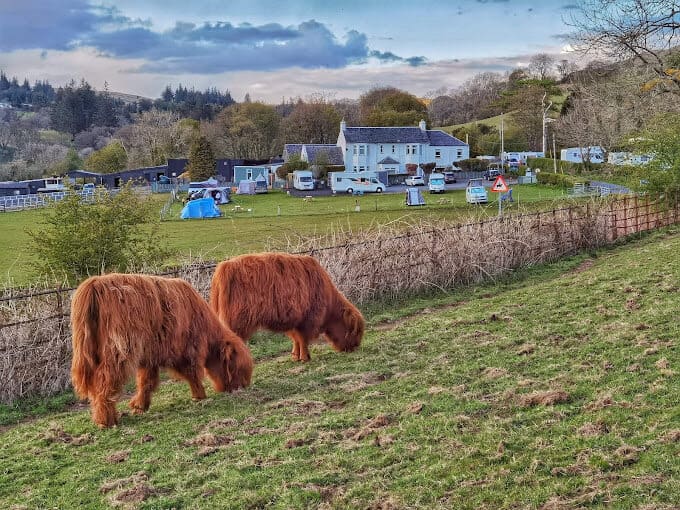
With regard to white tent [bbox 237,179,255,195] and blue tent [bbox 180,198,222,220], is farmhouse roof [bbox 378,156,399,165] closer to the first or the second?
white tent [bbox 237,179,255,195]

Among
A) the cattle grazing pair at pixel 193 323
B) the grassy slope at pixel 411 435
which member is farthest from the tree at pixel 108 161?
the grassy slope at pixel 411 435

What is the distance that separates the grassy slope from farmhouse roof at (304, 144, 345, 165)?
60693 mm

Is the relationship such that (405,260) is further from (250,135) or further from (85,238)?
(250,135)

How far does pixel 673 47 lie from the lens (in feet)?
65.4

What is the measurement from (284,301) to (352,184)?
46.9 m

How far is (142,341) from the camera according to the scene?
6422 millimetres

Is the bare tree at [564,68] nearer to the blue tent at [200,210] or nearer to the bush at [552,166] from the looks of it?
the bush at [552,166]

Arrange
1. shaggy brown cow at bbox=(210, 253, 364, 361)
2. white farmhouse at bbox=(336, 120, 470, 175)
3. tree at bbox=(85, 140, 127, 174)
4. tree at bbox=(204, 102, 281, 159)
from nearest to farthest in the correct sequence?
shaggy brown cow at bbox=(210, 253, 364, 361) → white farmhouse at bbox=(336, 120, 470, 175) → tree at bbox=(85, 140, 127, 174) → tree at bbox=(204, 102, 281, 159)

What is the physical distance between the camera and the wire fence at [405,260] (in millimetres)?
8523

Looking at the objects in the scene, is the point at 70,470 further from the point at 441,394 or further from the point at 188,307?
the point at 441,394

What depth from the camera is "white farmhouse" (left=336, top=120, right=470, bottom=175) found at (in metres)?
70.1

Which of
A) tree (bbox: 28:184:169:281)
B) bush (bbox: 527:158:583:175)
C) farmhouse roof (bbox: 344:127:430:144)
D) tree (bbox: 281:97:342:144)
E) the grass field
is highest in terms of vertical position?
tree (bbox: 281:97:342:144)

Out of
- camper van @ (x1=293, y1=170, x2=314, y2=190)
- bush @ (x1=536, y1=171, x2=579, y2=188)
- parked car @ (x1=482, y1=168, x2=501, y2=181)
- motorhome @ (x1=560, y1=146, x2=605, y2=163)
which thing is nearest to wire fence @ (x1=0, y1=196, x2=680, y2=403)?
bush @ (x1=536, y1=171, x2=579, y2=188)

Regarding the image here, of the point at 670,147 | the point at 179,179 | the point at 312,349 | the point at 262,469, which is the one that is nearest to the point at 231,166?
the point at 179,179
